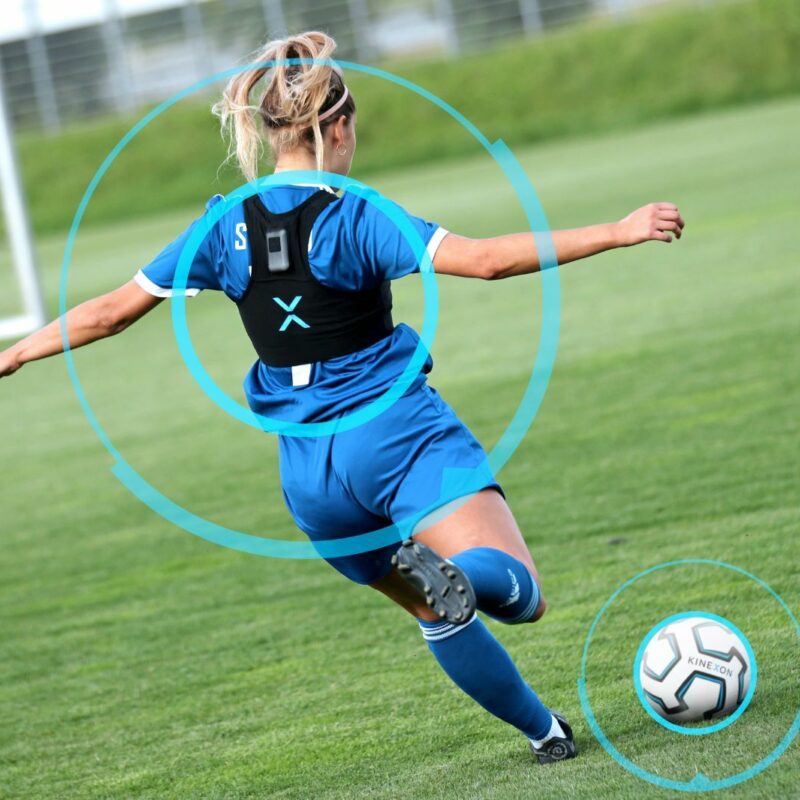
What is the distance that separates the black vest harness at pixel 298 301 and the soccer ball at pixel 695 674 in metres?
1.15

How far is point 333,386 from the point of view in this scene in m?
3.49

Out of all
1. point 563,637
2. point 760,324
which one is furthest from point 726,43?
point 563,637

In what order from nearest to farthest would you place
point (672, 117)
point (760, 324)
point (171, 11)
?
point (760, 324) < point (672, 117) < point (171, 11)

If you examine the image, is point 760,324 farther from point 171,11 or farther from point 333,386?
point 171,11

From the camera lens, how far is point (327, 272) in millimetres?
3363

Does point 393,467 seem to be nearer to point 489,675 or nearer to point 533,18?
point 489,675

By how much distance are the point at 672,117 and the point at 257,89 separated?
30.1m

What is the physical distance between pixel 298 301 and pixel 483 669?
999 mm

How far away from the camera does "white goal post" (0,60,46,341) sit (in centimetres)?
1146

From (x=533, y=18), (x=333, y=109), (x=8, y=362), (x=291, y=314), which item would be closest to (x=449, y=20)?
(x=533, y=18)

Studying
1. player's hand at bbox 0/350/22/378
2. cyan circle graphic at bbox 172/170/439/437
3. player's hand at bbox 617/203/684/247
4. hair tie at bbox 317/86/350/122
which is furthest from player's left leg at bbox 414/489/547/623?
player's hand at bbox 0/350/22/378
